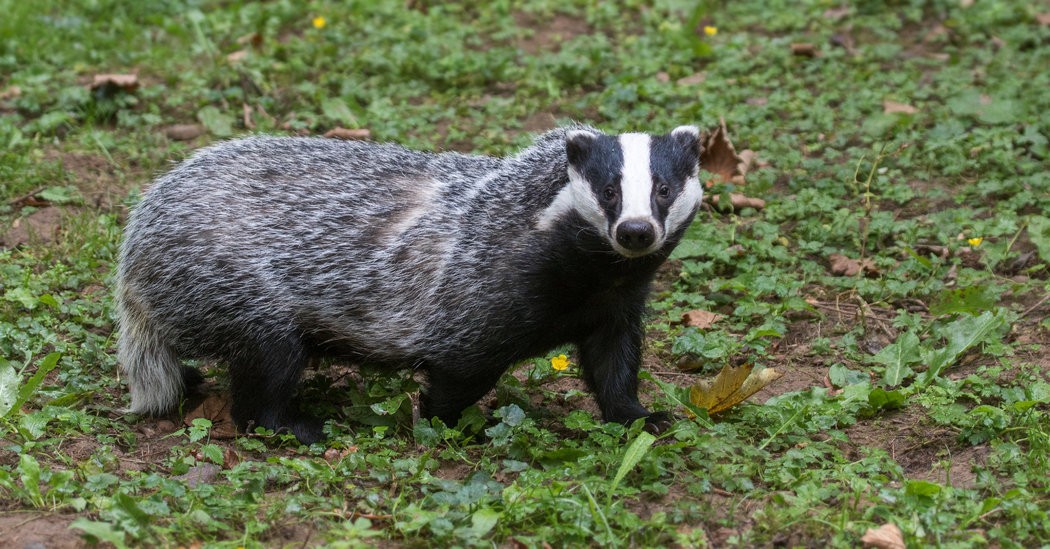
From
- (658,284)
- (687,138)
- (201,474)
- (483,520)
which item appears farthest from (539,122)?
(483,520)

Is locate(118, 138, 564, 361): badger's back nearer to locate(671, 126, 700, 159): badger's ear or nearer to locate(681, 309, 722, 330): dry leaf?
locate(671, 126, 700, 159): badger's ear

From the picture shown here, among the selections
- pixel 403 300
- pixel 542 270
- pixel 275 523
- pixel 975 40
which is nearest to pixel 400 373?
pixel 403 300

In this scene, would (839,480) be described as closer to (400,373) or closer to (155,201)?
(400,373)

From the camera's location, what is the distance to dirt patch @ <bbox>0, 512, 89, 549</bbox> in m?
4.02

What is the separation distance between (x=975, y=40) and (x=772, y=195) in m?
2.95

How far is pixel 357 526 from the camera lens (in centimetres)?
401

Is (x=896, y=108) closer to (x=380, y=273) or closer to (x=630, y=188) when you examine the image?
(x=630, y=188)

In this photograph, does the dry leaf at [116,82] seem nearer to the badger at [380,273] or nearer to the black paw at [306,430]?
the badger at [380,273]

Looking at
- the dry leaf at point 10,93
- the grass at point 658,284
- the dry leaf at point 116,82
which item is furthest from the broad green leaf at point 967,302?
the dry leaf at point 10,93

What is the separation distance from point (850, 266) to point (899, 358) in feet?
3.52

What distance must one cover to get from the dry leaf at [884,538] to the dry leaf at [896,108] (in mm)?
4674

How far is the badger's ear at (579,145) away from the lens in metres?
5.03

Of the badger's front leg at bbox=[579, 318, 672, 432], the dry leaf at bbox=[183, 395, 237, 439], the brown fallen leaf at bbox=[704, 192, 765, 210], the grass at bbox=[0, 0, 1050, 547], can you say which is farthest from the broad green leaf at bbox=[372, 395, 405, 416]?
the brown fallen leaf at bbox=[704, 192, 765, 210]

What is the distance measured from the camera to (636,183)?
191 inches
